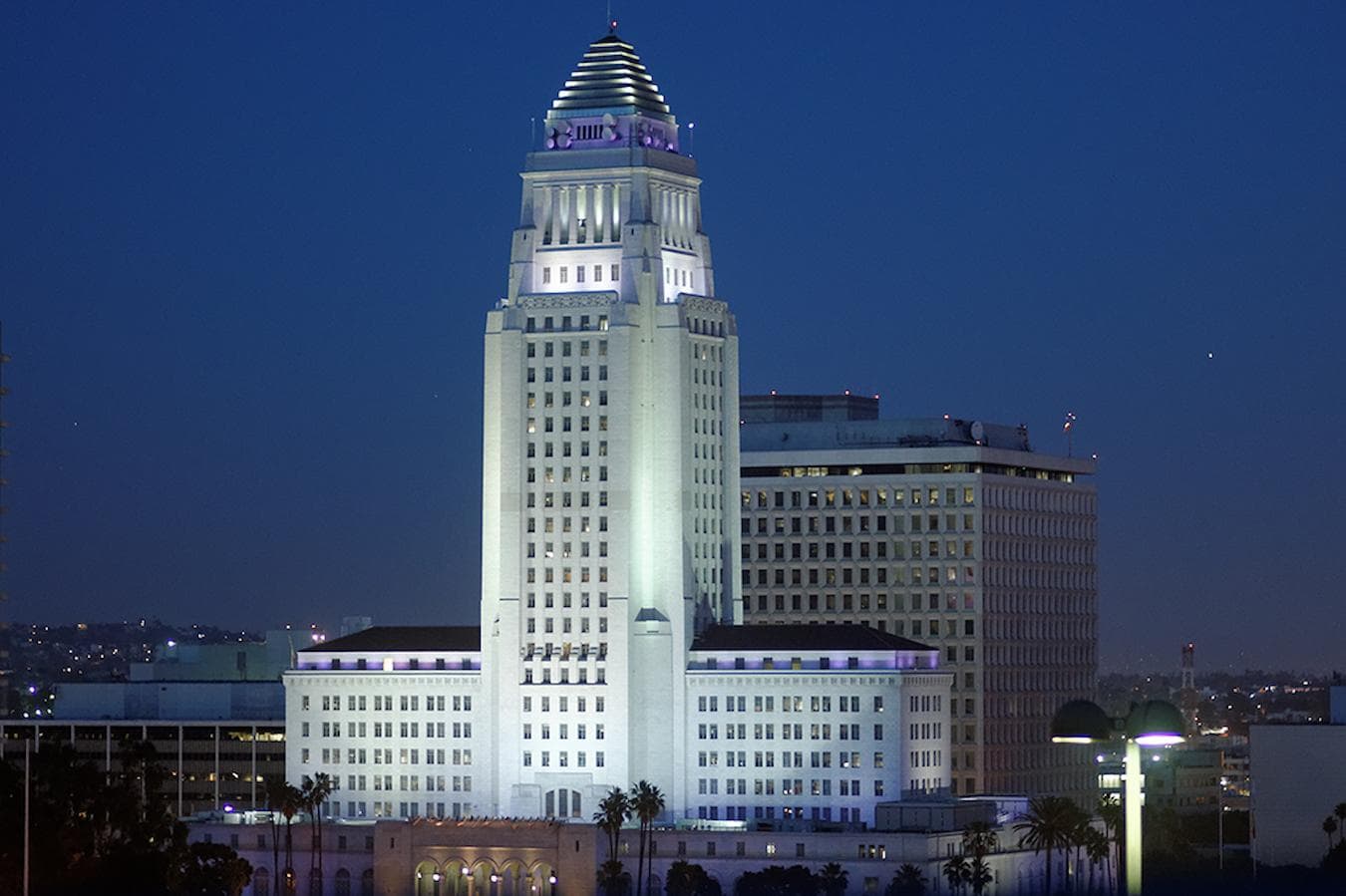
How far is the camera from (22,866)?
188875 mm

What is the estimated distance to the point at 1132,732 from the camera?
105m

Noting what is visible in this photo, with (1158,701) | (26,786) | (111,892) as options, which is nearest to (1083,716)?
(1158,701)

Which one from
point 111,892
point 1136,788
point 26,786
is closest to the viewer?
point 1136,788

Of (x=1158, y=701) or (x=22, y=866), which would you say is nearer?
(x=1158, y=701)

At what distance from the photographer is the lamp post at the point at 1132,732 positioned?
103 metres

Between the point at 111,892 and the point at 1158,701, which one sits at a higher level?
the point at 1158,701

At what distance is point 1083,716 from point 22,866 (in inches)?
3727

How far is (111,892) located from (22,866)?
38.8 ft

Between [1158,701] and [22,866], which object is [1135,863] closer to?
[1158,701]

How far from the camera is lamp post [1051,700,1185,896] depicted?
103 m

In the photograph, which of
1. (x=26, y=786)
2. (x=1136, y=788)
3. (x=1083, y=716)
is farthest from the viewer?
(x=26, y=786)

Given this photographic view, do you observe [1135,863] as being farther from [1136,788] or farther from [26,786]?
[26,786]

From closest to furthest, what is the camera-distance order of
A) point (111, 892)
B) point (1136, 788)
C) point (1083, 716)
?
point (1136, 788) < point (1083, 716) < point (111, 892)

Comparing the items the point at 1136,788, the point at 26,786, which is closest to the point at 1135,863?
the point at 1136,788
